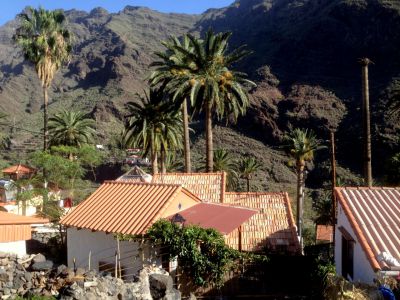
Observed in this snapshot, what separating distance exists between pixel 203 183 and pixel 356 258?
13.0 metres

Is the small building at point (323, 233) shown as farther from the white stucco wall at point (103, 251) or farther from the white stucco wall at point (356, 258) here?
the white stucco wall at point (103, 251)

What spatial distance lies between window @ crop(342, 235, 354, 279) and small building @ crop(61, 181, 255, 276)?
4161mm

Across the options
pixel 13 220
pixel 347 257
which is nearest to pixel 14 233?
pixel 13 220

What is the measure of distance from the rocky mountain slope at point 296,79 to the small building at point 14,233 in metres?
70.4

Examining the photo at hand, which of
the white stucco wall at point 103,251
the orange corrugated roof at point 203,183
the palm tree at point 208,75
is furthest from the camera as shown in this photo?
the palm tree at point 208,75

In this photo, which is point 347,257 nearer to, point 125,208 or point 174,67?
point 125,208

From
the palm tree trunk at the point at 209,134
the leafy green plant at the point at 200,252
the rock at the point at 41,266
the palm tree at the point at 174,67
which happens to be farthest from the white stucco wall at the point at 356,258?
the palm tree at the point at 174,67

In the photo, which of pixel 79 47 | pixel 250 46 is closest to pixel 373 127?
pixel 250 46

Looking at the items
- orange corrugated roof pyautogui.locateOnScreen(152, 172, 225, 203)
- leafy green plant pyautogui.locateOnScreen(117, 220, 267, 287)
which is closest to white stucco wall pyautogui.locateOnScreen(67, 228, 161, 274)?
leafy green plant pyautogui.locateOnScreen(117, 220, 267, 287)

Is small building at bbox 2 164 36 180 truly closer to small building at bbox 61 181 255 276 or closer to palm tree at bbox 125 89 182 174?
palm tree at bbox 125 89 182 174

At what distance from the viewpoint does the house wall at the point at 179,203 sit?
2128cm

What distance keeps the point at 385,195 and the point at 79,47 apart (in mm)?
189198

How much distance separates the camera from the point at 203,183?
2800 cm

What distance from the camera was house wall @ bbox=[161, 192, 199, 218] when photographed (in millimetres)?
21281
